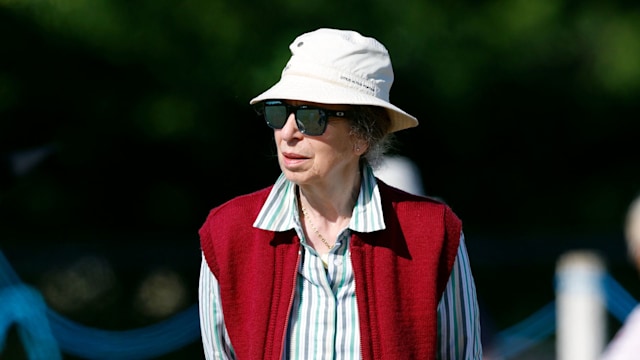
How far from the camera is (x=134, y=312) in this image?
24.9 feet

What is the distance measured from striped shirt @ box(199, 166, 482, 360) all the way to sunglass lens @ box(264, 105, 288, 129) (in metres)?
0.20

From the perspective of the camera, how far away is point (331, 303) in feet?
8.38

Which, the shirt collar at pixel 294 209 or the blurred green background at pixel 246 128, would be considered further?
the blurred green background at pixel 246 128

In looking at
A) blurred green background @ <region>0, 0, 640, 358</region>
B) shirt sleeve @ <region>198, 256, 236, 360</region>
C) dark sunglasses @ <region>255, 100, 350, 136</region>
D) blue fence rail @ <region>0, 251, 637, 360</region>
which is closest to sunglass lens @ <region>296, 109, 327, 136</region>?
dark sunglasses @ <region>255, 100, 350, 136</region>

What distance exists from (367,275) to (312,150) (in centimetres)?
32

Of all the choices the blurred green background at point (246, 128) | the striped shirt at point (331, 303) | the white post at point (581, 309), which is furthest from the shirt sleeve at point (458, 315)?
the blurred green background at point (246, 128)

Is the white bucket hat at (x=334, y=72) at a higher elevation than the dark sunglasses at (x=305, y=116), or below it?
higher

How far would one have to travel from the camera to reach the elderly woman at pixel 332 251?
8.30 feet

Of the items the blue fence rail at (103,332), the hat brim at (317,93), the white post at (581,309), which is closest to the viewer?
the hat brim at (317,93)

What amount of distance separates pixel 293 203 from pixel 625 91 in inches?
215

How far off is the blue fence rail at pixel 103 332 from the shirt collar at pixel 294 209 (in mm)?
3140

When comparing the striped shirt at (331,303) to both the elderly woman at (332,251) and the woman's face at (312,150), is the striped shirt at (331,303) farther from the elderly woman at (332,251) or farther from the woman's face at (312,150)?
the woman's face at (312,150)

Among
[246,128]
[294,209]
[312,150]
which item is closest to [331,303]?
[294,209]

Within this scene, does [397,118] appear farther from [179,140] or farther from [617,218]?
[617,218]
